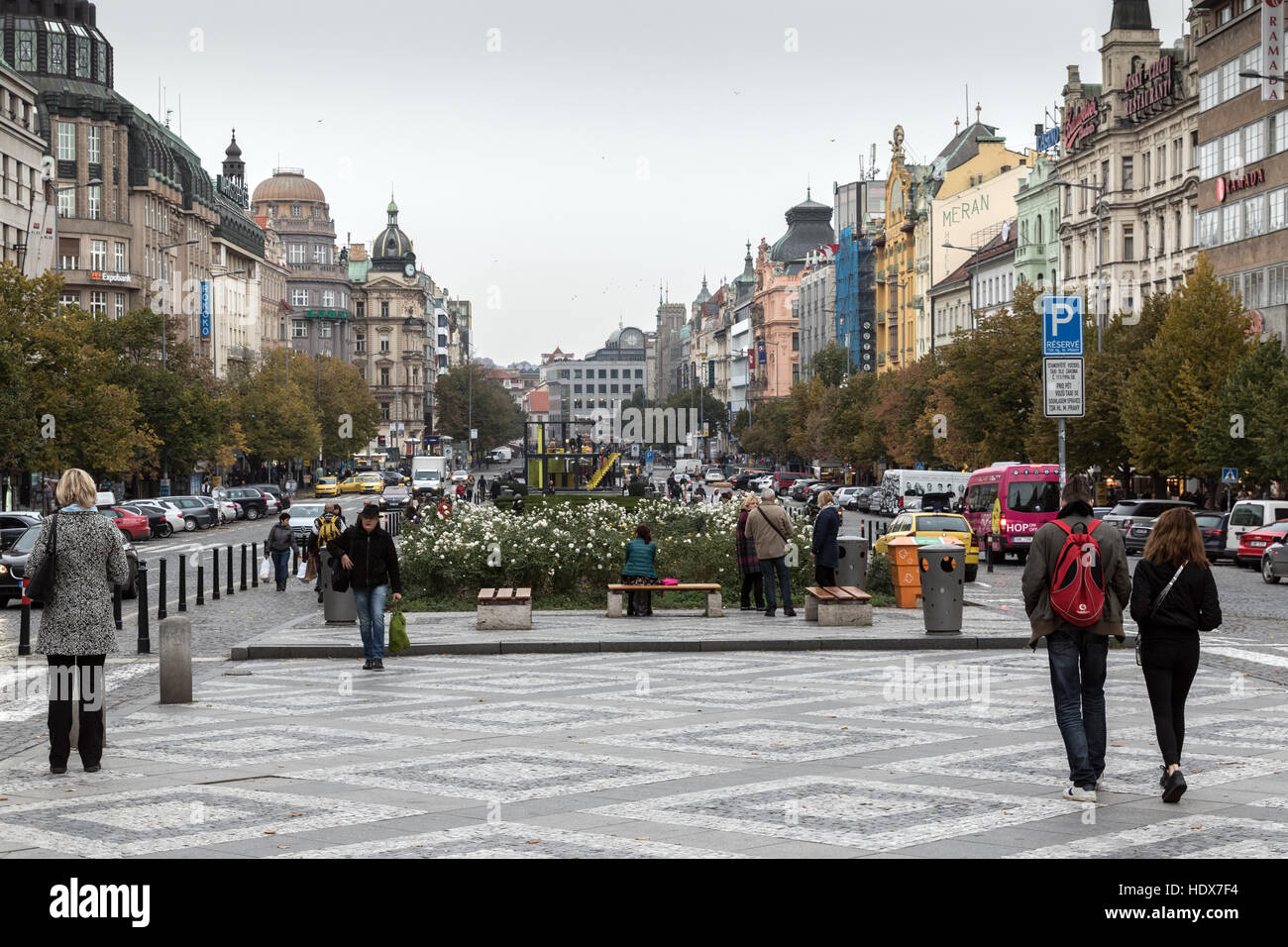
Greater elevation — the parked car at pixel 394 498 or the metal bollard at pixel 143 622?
the parked car at pixel 394 498

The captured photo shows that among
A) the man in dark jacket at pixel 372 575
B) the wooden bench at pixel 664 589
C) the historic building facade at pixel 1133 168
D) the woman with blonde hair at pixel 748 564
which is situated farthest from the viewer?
the historic building facade at pixel 1133 168

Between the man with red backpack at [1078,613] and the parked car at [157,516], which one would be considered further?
the parked car at [157,516]

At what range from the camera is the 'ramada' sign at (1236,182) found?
5672 centimetres

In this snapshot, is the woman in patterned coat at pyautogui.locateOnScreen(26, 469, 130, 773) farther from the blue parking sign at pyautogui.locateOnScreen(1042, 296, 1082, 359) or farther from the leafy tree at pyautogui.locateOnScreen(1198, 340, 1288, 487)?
the leafy tree at pyautogui.locateOnScreen(1198, 340, 1288, 487)

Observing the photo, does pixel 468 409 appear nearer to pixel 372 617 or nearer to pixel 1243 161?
pixel 1243 161

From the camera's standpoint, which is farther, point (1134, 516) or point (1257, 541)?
point (1134, 516)

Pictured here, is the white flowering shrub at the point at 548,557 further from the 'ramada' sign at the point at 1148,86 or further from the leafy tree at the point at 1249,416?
the 'ramada' sign at the point at 1148,86

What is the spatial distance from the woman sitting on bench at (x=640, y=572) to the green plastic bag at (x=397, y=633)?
5.19 metres

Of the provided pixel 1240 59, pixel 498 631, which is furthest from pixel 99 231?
pixel 498 631

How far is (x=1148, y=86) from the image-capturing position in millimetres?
71812

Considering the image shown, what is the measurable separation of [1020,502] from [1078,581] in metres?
36.9

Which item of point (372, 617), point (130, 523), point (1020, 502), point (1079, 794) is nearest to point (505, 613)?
point (372, 617)

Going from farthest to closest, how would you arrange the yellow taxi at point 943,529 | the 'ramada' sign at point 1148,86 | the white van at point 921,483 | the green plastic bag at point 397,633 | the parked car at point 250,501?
1. the parked car at point 250,501
2. the 'ramada' sign at point 1148,86
3. the white van at point 921,483
4. the yellow taxi at point 943,529
5. the green plastic bag at point 397,633

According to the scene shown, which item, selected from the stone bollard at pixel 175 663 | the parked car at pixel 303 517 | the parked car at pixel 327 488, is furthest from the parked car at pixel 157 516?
the stone bollard at pixel 175 663
